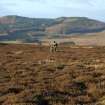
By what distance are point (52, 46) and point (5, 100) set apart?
48.3 m

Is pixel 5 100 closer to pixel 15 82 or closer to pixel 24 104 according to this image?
pixel 24 104

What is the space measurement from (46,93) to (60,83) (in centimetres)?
406

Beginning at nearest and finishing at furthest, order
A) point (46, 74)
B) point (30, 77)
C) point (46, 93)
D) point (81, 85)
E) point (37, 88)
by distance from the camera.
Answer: point (46, 93)
point (37, 88)
point (81, 85)
point (30, 77)
point (46, 74)

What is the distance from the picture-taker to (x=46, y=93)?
2212 cm

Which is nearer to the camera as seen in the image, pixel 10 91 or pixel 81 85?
pixel 10 91

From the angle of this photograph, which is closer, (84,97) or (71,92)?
(84,97)

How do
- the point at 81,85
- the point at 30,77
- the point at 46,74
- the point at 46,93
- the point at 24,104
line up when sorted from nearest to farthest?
the point at 24,104 → the point at 46,93 → the point at 81,85 → the point at 30,77 → the point at 46,74

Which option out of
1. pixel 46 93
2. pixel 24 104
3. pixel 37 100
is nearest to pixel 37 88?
pixel 46 93

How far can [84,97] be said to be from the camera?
21094 millimetres

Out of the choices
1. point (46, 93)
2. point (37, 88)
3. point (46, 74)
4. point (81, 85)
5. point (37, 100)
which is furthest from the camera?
point (46, 74)

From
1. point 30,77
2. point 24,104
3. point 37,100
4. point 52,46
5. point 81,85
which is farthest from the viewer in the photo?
point 52,46

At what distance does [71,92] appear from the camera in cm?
2300

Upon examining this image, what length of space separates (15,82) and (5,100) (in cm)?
672

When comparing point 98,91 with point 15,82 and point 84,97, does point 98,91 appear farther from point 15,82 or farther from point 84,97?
point 15,82
